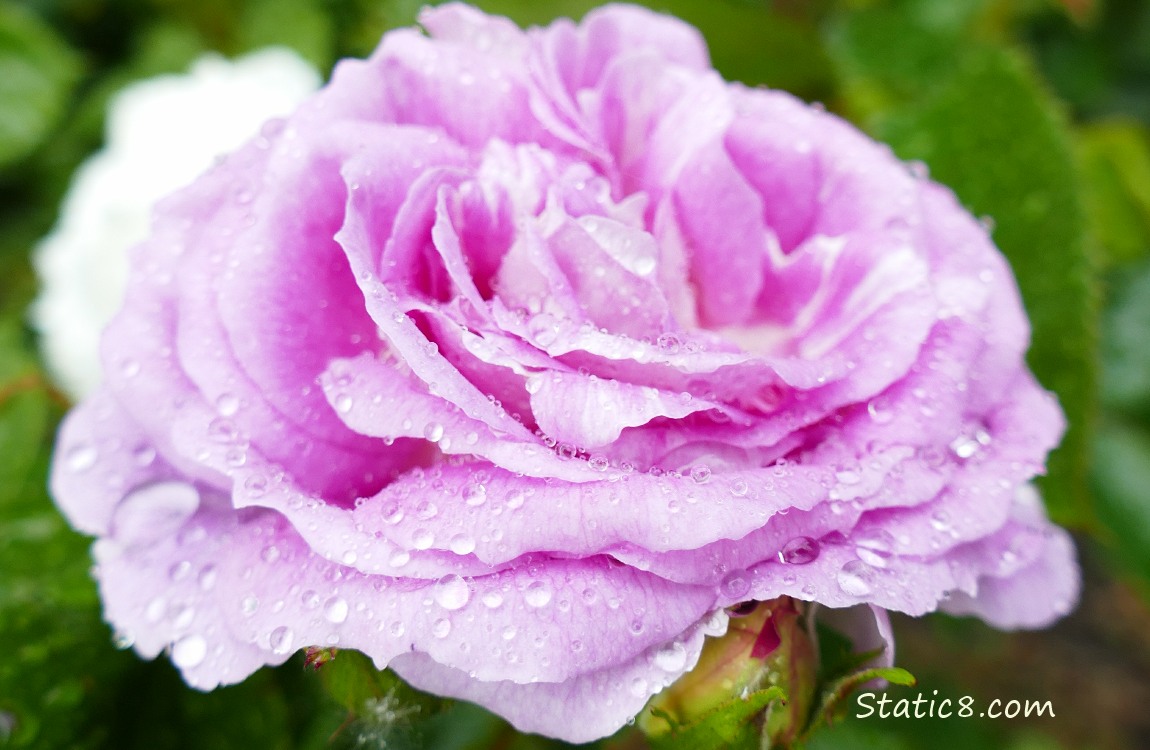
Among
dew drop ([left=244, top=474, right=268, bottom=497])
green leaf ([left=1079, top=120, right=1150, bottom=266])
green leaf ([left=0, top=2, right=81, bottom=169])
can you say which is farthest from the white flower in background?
green leaf ([left=1079, top=120, right=1150, bottom=266])

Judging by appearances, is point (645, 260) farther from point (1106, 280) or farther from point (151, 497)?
point (1106, 280)

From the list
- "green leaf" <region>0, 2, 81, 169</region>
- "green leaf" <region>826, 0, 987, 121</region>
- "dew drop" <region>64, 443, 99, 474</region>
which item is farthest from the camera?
"green leaf" <region>0, 2, 81, 169</region>

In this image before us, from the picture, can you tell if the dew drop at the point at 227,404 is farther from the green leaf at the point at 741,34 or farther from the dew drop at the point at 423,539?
the green leaf at the point at 741,34

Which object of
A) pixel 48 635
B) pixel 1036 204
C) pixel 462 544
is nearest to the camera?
pixel 462 544

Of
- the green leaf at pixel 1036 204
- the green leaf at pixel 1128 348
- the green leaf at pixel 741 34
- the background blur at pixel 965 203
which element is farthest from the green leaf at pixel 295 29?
the green leaf at pixel 1128 348

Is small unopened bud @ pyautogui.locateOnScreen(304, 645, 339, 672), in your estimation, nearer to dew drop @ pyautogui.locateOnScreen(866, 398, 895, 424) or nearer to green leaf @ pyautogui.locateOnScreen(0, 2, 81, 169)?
dew drop @ pyautogui.locateOnScreen(866, 398, 895, 424)

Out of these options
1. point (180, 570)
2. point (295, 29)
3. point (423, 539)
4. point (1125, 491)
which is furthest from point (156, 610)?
point (295, 29)

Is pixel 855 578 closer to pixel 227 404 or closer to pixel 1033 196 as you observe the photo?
pixel 227 404

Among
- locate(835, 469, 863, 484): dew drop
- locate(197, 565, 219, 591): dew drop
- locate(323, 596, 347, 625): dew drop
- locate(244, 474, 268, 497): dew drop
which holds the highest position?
locate(835, 469, 863, 484): dew drop
